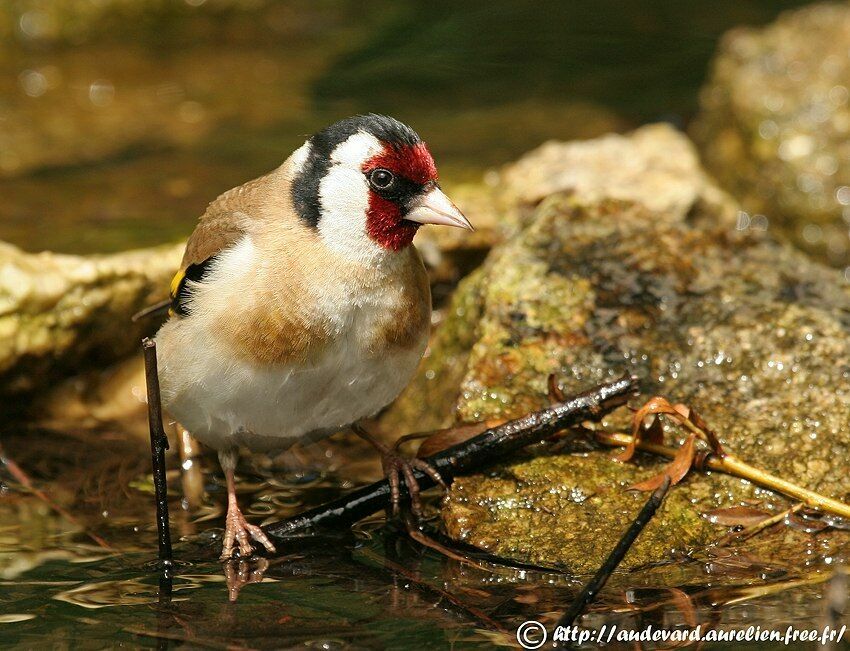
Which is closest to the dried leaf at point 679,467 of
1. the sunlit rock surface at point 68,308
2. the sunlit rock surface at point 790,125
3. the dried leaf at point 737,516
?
the dried leaf at point 737,516

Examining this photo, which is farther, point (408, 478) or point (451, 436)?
point (451, 436)

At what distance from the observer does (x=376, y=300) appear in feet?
13.6

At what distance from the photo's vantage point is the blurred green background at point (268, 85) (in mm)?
7418

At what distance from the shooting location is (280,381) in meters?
4.07

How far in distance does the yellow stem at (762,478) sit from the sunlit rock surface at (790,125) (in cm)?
366

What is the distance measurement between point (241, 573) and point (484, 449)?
94cm

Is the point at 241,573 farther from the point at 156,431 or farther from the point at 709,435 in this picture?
the point at 709,435

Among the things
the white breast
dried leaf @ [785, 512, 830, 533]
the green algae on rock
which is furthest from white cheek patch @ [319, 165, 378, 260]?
dried leaf @ [785, 512, 830, 533]

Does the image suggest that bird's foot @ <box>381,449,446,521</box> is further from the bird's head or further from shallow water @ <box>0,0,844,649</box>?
the bird's head

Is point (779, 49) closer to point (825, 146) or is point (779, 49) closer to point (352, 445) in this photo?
point (825, 146)

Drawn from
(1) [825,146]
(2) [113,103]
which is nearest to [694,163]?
(1) [825,146]

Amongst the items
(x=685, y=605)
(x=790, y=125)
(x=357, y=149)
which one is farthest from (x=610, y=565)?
(x=790, y=125)

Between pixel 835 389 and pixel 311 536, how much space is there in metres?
1.97

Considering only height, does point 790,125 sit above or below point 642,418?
above
